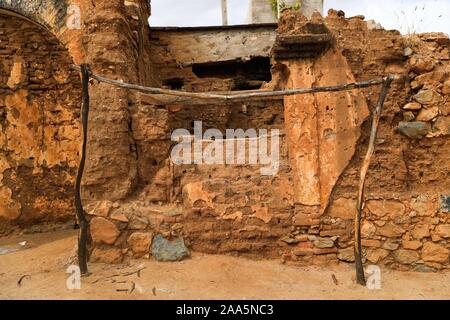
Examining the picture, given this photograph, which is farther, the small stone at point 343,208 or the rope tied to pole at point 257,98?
the small stone at point 343,208

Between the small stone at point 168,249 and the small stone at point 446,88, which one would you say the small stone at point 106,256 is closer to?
the small stone at point 168,249

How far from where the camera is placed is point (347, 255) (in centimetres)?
384

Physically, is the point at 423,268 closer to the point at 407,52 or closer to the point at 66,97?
the point at 407,52

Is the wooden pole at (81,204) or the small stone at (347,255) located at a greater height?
the wooden pole at (81,204)

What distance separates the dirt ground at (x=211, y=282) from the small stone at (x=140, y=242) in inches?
4.8

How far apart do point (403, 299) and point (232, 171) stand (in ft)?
6.56

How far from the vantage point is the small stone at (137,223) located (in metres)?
3.86

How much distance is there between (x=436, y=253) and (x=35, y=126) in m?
5.76

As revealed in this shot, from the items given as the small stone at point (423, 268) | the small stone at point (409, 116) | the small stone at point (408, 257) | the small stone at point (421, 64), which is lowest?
the small stone at point (423, 268)

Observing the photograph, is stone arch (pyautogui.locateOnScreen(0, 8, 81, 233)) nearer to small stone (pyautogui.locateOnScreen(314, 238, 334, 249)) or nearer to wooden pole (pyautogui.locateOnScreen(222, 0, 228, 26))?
small stone (pyautogui.locateOnScreen(314, 238, 334, 249))

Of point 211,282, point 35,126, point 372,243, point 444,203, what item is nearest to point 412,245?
point 372,243

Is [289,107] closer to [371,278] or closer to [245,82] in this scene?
[371,278]

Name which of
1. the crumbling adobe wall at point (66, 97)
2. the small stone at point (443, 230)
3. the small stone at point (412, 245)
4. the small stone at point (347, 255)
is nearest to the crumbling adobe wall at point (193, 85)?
the crumbling adobe wall at point (66, 97)

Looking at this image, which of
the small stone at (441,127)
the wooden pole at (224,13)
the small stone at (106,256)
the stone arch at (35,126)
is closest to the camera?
the small stone at (106,256)
